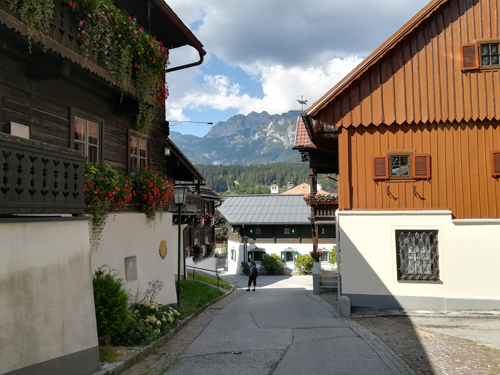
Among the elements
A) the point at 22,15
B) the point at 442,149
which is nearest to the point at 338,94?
the point at 442,149

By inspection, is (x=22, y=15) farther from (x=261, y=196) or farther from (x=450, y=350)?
(x=261, y=196)

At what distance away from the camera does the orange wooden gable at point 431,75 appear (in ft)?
43.5

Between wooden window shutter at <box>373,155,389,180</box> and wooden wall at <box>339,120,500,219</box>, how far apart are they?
6.6 inches

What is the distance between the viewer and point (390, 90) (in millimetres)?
13609

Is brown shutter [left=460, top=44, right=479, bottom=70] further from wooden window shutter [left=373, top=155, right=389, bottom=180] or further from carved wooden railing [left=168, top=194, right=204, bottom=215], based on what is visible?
carved wooden railing [left=168, top=194, right=204, bottom=215]

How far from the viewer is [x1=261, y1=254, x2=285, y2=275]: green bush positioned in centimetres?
3966

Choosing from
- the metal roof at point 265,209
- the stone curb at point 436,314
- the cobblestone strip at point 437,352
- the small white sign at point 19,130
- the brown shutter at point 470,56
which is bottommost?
the stone curb at point 436,314

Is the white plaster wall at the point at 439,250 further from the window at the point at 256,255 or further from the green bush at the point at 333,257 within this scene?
the window at the point at 256,255

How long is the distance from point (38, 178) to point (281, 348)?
5.83 m

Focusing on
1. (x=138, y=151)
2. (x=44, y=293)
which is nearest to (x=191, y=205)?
(x=138, y=151)

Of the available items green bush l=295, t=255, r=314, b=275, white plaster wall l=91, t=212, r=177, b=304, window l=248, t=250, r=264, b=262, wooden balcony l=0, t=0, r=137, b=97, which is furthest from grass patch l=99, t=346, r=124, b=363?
window l=248, t=250, r=264, b=262

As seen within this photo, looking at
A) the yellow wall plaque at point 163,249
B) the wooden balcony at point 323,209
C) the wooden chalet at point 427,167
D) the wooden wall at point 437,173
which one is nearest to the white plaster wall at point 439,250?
the wooden chalet at point 427,167

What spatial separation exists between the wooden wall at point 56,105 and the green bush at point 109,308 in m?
3.27

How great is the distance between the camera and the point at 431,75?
44.2 ft
